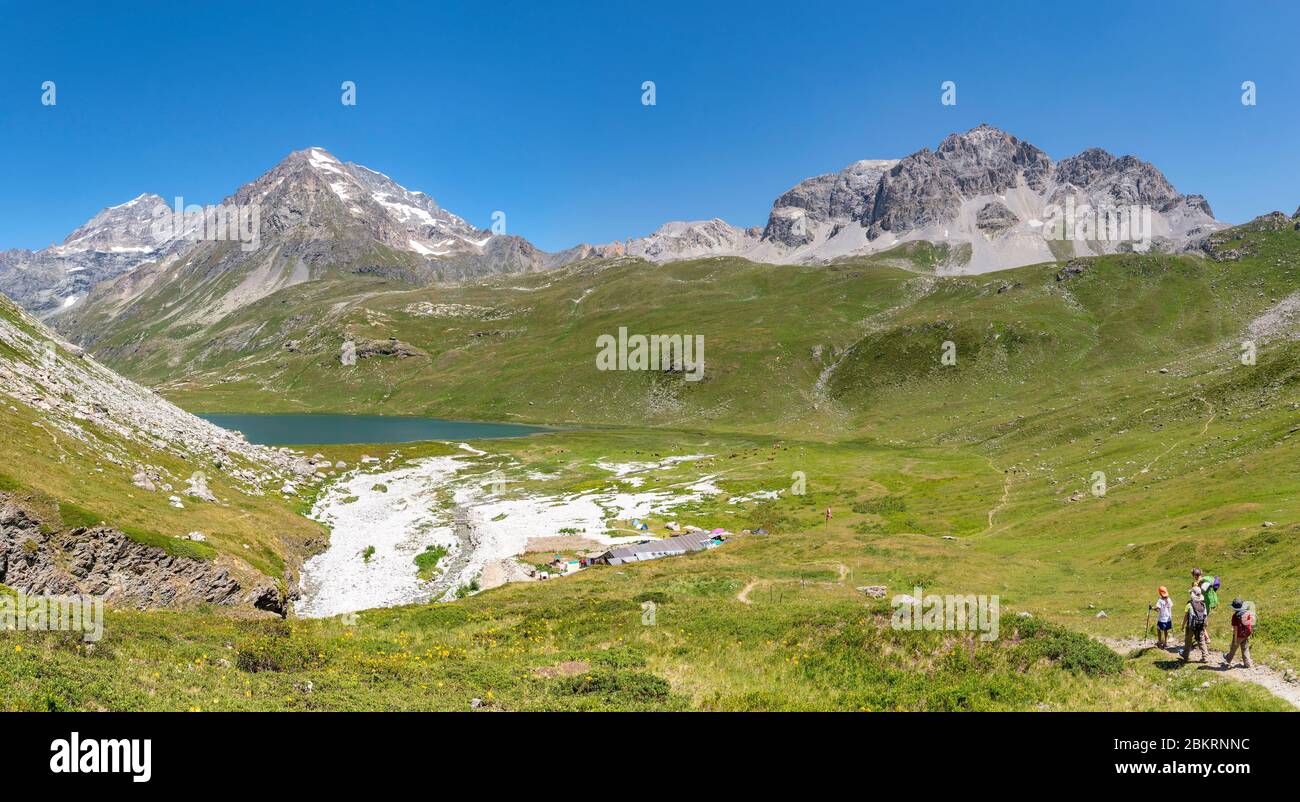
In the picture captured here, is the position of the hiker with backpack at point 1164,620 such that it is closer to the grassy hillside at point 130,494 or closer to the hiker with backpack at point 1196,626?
the hiker with backpack at point 1196,626

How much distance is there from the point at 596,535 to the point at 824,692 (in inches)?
2270

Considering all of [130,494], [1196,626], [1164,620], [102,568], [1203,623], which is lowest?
[1164,620]

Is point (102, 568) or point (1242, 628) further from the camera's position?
point (102, 568)

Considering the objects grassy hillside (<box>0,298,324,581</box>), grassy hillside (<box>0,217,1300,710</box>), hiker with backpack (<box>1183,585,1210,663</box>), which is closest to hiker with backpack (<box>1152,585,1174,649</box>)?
hiker with backpack (<box>1183,585,1210,663</box>)

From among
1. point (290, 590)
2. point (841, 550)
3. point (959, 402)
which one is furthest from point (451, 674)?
point (959, 402)

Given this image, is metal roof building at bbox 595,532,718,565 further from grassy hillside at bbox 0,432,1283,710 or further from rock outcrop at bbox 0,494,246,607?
rock outcrop at bbox 0,494,246,607

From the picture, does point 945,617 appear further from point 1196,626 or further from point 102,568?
point 102,568

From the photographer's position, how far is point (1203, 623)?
21578mm

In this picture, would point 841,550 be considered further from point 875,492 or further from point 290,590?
point 290,590

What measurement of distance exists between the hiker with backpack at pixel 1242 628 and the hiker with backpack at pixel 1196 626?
0.73 m

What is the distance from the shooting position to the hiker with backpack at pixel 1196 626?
21.5 metres

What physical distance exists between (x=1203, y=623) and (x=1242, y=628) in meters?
1.10

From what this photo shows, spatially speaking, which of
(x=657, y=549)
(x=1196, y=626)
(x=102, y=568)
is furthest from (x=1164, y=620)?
(x=102, y=568)
